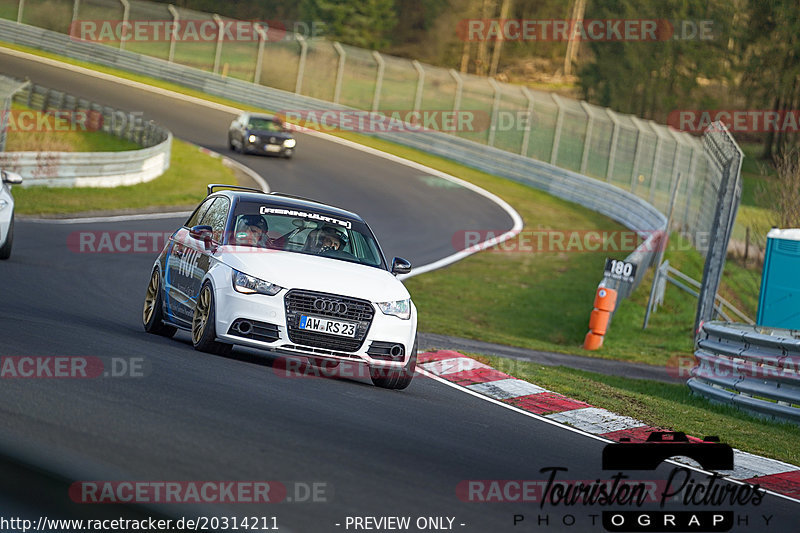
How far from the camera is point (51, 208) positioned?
2430 cm

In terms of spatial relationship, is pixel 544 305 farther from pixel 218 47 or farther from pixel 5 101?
pixel 218 47

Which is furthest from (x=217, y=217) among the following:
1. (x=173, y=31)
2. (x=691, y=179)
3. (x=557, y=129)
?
(x=173, y=31)

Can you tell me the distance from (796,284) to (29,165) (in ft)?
57.2

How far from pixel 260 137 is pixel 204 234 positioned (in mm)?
28072

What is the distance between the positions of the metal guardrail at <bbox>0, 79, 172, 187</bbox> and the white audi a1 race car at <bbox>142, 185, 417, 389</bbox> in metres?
14.7

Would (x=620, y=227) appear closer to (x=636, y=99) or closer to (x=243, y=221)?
(x=243, y=221)

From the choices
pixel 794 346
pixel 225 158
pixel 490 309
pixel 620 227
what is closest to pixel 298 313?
pixel 794 346

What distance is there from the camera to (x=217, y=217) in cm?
1119

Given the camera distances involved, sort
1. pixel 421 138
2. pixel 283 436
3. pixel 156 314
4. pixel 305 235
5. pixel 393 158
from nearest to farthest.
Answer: pixel 283 436, pixel 305 235, pixel 156 314, pixel 393 158, pixel 421 138

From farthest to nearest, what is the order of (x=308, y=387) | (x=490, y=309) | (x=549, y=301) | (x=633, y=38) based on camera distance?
(x=633, y=38) → (x=549, y=301) → (x=490, y=309) → (x=308, y=387)

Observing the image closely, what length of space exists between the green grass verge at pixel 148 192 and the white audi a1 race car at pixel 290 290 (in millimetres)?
13756

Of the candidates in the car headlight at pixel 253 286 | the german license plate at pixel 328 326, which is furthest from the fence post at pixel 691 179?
the car headlight at pixel 253 286

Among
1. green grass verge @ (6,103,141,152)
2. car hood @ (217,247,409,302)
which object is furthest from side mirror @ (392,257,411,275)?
green grass verge @ (6,103,141,152)

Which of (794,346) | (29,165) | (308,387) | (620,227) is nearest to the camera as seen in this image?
(308,387)
